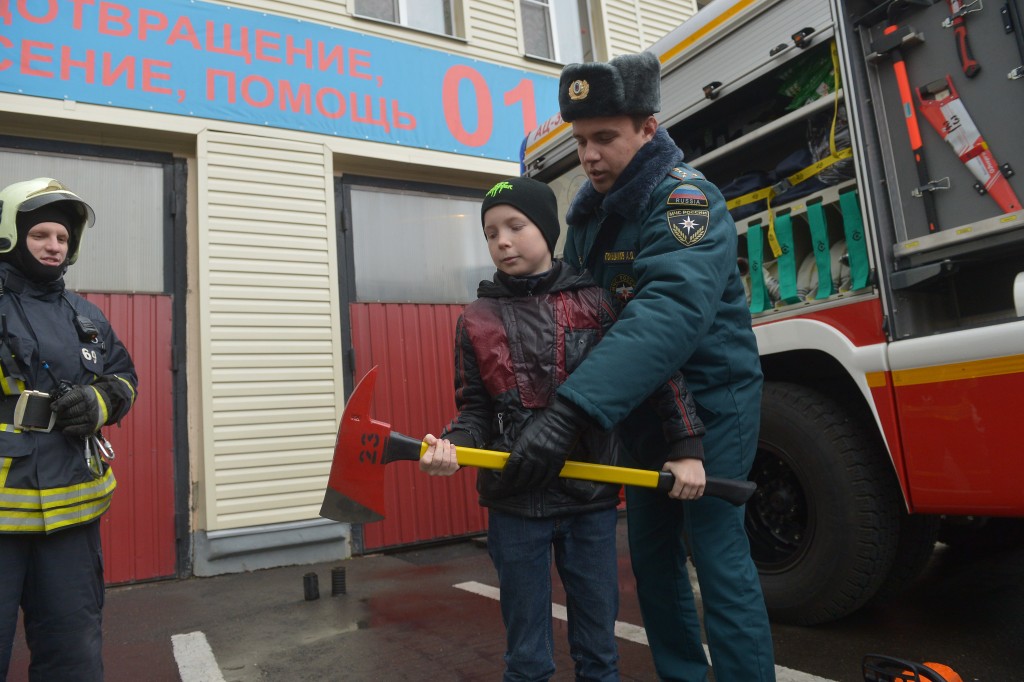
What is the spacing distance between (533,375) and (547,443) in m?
0.29

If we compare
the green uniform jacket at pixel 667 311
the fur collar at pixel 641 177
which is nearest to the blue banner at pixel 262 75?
the green uniform jacket at pixel 667 311

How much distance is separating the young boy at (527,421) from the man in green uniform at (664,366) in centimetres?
13

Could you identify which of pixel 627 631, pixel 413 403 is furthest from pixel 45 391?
pixel 413 403

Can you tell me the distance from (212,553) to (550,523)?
433 cm

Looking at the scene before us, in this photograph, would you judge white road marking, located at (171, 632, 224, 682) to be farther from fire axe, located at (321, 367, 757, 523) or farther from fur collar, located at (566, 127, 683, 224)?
fur collar, located at (566, 127, 683, 224)

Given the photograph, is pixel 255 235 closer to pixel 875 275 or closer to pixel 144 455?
pixel 144 455

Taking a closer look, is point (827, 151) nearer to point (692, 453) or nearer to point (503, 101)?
point (692, 453)

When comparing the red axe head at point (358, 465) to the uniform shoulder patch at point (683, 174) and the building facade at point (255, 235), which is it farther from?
the building facade at point (255, 235)

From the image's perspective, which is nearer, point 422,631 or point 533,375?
Result: point 533,375

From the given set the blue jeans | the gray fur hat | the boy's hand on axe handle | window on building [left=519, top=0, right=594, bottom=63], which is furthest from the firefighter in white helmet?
window on building [left=519, top=0, right=594, bottom=63]

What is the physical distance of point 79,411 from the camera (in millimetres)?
2215

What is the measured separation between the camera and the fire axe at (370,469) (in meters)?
1.82

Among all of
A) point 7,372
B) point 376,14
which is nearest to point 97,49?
point 376,14

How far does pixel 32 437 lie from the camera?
2.16 m
